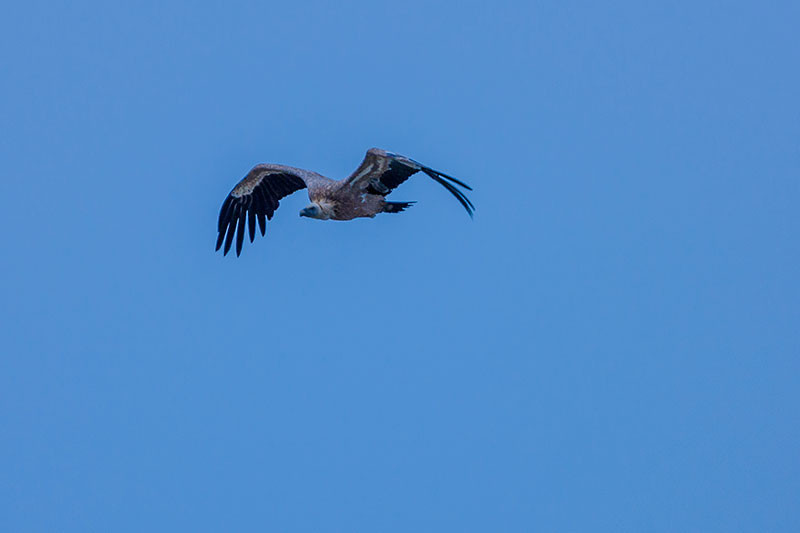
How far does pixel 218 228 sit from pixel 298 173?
1387 millimetres

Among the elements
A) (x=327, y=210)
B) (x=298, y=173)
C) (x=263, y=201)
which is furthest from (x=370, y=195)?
(x=263, y=201)

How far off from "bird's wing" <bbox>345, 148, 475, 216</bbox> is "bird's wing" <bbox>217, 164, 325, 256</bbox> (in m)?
2.08

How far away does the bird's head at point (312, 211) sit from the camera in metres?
11.7

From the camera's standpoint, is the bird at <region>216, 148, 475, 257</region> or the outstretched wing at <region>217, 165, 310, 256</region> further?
the outstretched wing at <region>217, 165, 310, 256</region>

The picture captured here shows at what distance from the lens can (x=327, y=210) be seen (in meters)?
11.7

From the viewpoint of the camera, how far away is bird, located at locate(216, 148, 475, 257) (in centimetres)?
1080

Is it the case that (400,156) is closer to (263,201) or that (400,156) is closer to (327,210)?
(327,210)

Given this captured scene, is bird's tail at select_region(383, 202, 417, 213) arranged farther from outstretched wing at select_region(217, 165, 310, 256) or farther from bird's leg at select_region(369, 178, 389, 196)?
outstretched wing at select_region(217, 165, 310, 256)

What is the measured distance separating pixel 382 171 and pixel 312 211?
1051 mm

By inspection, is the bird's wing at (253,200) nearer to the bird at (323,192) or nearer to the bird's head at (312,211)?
the bird at (323,192)

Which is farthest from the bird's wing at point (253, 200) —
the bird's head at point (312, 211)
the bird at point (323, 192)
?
the bird's head at point (312, 211)

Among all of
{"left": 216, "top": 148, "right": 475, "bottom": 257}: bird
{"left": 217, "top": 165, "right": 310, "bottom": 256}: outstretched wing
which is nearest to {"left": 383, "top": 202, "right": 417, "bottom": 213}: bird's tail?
{"left": 216, "top": 148, "right": 475, "bottom": 257}: bird

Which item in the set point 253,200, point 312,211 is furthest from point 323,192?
point 253,200

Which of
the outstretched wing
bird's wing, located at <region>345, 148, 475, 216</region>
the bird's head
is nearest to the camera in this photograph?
bird's wing, located at <region>345, 148, 475, 216</region>
